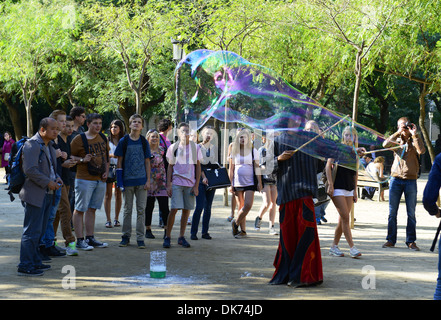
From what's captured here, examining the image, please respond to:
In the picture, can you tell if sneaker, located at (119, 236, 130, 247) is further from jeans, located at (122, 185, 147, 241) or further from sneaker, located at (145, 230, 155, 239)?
sneaker, located at (145, 230, 155, 239)

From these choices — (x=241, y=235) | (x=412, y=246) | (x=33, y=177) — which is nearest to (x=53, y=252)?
(x=33, y=177)

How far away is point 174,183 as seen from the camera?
9.34 metres

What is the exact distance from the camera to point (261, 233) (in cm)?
1119

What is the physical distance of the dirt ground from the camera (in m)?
6.39

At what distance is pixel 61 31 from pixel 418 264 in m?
24.0

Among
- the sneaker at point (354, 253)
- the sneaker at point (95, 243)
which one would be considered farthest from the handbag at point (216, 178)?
the sneaker at point (354, 253)

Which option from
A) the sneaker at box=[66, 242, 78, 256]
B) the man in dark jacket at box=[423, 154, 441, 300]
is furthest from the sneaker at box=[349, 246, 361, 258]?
the sneaker at box=[66, 242, 78, 256]

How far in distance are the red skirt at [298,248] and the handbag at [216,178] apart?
349 centimetres

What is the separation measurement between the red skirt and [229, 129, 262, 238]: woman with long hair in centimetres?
334

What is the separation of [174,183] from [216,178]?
1341 millimetres

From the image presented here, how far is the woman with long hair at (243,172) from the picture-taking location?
1057cm

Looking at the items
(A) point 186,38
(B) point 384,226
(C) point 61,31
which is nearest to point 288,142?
(B) point 384,226

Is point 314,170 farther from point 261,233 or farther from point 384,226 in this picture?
point 384,226

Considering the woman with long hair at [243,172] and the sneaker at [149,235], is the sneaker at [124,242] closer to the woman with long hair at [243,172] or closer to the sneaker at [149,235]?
the sneaker at [149,235]
